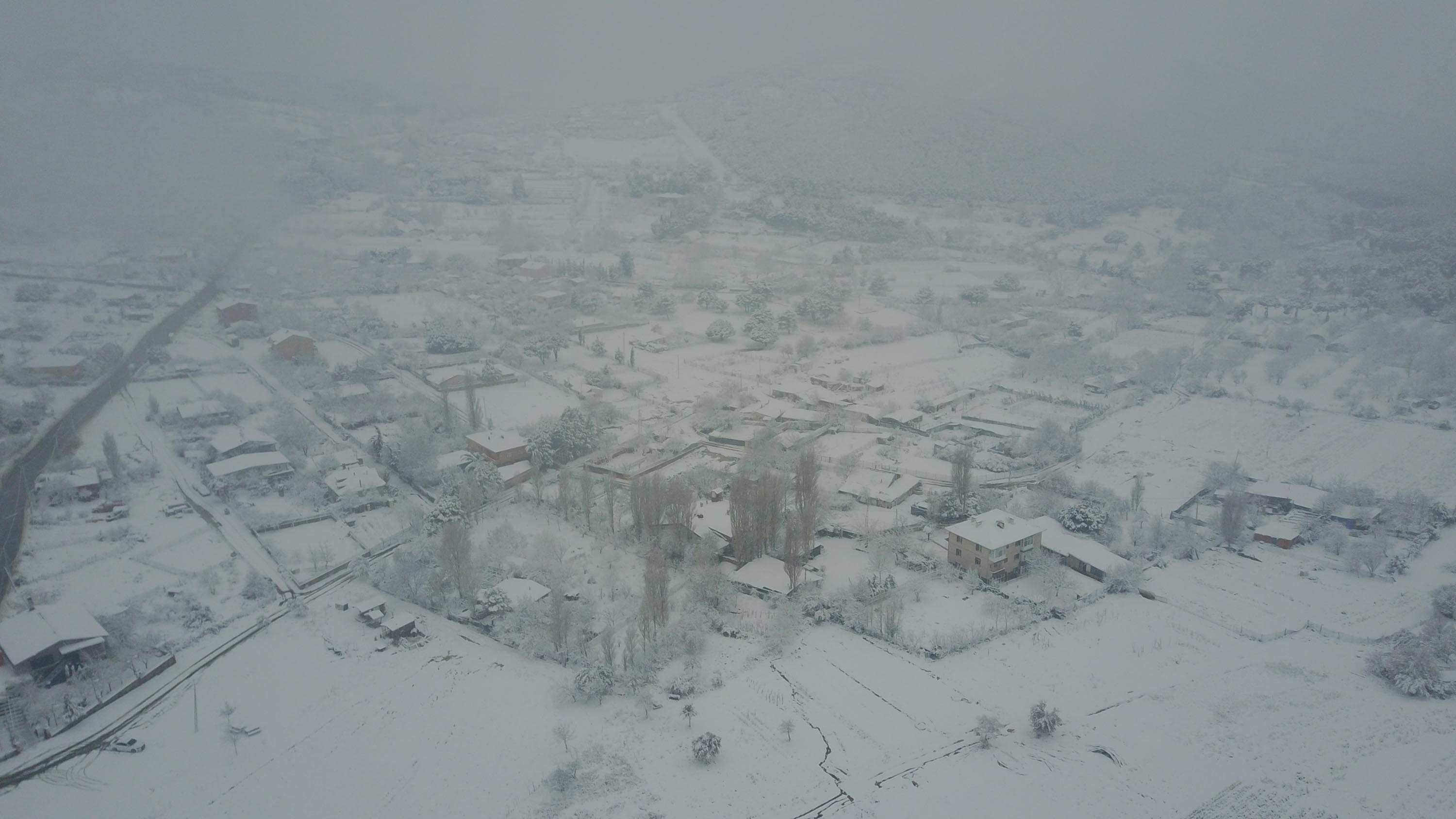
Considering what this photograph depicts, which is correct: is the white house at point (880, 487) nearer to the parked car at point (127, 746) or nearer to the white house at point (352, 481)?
the white house at point (352, 481)

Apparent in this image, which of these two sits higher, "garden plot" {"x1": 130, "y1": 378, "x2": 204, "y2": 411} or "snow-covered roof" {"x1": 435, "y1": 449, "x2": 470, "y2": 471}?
"garden plot" {"x1": 130, "y1": 378, "x2": 204, "y2": 411}

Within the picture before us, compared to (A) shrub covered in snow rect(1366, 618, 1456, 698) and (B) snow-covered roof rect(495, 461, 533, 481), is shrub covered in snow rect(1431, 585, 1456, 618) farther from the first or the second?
(B) snow-covered roof rect(495, 461, 533, 481)

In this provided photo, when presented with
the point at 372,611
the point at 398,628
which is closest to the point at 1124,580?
the point at 398,628

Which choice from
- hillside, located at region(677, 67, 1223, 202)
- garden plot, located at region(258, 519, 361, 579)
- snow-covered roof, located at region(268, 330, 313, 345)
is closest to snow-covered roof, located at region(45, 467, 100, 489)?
garden plot, located at region(258, 519, 361, 579)

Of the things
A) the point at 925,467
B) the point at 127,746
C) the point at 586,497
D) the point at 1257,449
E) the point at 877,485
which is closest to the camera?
the point at 127,746

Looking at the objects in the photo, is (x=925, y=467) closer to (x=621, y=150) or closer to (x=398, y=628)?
(x=398, y=628)

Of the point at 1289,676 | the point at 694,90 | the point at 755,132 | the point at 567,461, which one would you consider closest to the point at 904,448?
the point at 567,461
